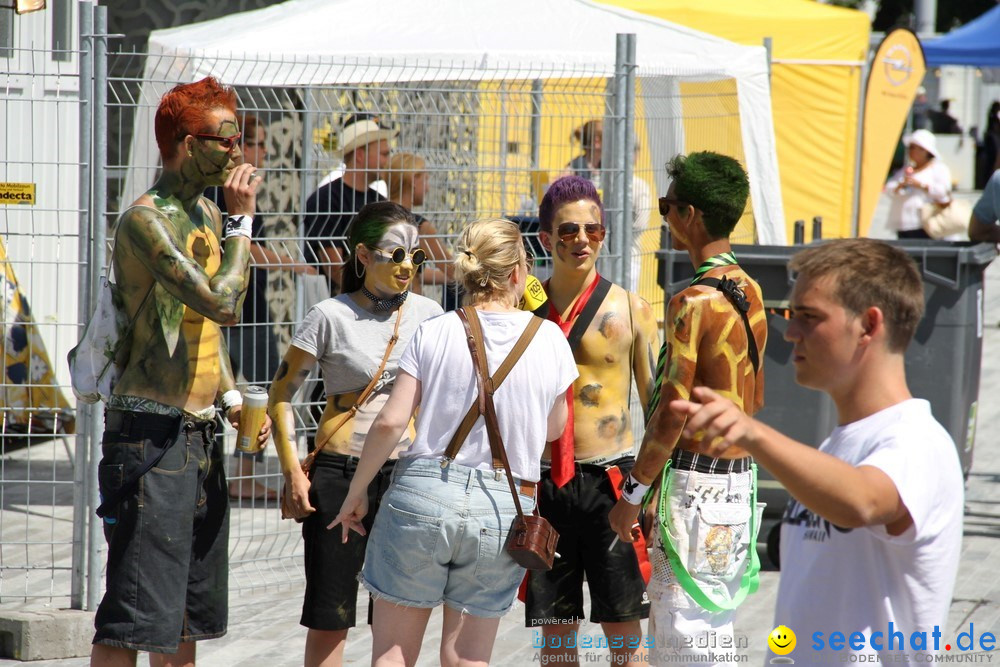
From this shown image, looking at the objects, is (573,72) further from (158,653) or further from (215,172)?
(158,653)

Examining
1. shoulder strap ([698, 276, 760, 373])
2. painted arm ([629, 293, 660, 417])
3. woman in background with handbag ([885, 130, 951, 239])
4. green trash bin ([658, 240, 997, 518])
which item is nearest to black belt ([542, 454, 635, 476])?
painted arm ([629, 293, 660, 417])

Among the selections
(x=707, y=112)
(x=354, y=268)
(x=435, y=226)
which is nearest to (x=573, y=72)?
(x=435, y=226)

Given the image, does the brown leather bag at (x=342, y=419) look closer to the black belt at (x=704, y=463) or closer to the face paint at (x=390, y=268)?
the face paint at (x=390, y=268)

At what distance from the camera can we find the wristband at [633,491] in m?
3.42

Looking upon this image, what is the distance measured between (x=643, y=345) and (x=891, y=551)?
6.33 ft

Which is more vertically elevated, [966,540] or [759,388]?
[759,388]

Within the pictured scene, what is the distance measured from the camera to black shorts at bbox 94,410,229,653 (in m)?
3.41

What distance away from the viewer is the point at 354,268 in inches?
157

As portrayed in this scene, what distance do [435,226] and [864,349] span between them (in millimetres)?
4327

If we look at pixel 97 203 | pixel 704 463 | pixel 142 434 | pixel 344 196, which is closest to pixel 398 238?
pixel 142 434

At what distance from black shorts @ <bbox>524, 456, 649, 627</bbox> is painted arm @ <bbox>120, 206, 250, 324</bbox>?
1173 millimetres

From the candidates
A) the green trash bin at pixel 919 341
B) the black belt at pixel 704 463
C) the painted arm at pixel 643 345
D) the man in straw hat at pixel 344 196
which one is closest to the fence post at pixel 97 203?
the man in straw hat at pixel 344 196

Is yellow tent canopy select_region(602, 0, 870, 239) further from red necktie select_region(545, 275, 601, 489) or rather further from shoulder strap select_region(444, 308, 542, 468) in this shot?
shoulder strap select_region(444, 308, 542, 468)

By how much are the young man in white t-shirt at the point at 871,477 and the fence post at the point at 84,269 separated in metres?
3.22
